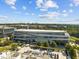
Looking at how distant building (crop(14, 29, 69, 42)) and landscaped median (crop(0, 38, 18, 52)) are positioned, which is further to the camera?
distant building (crop(14, 29, 69, 42))

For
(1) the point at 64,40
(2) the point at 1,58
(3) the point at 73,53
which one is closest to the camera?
(2) the point at 1,58

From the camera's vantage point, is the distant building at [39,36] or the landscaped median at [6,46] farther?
the distant building at [39,36]

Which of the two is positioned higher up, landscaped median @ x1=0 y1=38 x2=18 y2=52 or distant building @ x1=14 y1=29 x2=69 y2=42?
distant building @ x1=14 y1=29 x2=69 y2=42

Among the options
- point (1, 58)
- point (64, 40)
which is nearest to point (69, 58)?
point (1, 58)

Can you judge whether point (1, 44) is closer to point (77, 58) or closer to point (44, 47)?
point (44, 47)

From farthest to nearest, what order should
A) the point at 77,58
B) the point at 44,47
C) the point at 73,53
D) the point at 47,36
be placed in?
the point at 47,36 < the point at 44,47 < the point at 73,53 < the point at 77,58

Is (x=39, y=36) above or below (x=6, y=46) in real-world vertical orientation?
above

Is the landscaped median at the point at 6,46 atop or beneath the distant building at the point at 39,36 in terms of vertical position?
beneath

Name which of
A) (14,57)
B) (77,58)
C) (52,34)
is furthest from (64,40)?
(14,57)

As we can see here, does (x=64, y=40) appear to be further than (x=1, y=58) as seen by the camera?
Yes

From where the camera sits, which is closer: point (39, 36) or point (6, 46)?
point (6, 46)
